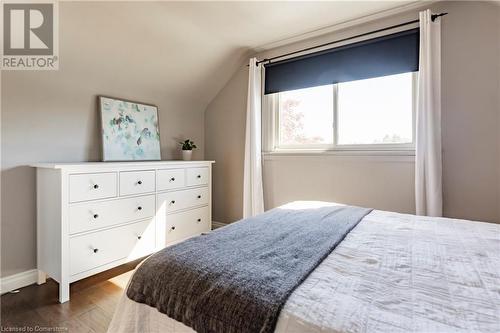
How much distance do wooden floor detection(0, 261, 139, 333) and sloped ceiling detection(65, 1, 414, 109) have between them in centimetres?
176

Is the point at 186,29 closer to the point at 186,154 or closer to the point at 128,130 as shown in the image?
the point at 128,130

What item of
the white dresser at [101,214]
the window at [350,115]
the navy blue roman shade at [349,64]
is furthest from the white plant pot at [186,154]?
the navy blue roman shade at [349,64]

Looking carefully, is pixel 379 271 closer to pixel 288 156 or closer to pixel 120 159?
pixel 288 156

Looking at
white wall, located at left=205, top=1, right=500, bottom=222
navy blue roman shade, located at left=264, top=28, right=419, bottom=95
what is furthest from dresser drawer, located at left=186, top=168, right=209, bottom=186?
white wall, located at left=205, top=1, right=500, bottom=222

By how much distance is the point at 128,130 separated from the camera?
8.27ft

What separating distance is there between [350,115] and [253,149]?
1054mm

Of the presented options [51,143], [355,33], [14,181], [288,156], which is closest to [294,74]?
[355,33]

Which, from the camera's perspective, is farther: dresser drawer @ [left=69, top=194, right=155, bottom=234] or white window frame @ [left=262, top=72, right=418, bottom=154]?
white window frame @ [left=262, top=72, right=418, bottom=154]

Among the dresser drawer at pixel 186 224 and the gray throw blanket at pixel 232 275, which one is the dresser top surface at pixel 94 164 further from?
the gray throw blanket at pixel 232 275

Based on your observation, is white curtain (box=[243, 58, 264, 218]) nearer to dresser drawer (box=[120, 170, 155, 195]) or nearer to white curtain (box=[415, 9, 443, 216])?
dresser drawer (box=[120, 170, 155, 195])

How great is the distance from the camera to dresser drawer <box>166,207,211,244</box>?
2.48 metres

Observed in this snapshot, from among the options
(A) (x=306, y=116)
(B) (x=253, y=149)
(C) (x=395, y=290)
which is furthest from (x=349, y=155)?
(C) (x=395, y=290)

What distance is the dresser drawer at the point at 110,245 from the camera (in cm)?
181

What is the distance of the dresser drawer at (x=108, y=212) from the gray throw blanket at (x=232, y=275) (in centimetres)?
116
